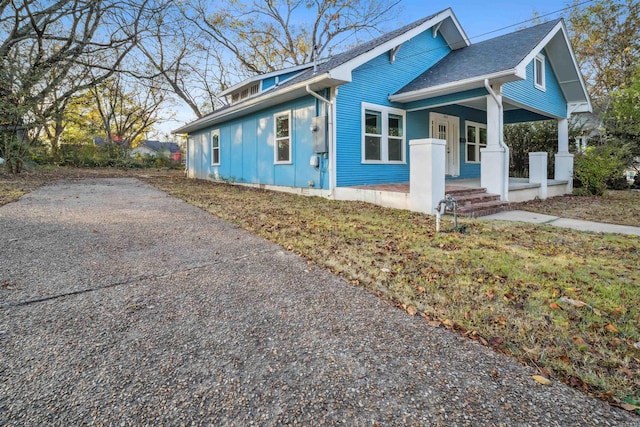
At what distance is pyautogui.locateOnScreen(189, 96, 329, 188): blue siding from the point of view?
9.32 m

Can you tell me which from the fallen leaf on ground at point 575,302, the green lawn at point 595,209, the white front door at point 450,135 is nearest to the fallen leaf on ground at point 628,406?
the fallen leaf on ground at point 575,302

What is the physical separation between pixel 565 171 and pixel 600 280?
32.9 ft

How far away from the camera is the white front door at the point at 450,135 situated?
11.1 m

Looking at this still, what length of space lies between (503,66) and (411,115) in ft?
9.92

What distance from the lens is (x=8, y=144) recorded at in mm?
13320

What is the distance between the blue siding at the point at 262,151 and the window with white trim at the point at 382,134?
1.37 metres

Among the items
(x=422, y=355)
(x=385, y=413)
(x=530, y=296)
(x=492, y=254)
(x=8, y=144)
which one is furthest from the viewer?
(x=8, y=144)

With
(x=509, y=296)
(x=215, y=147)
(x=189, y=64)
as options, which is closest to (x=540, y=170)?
(x=509, y=296)

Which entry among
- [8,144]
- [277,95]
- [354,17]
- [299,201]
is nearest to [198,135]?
[8,144]

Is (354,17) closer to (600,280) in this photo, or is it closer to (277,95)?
(277,95)

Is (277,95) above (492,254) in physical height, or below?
above

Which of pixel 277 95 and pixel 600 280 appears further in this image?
pixel 277 95

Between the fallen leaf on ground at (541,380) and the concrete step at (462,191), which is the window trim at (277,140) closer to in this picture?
the concrete step at (462,191)

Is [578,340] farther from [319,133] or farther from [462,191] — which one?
[319,133]
